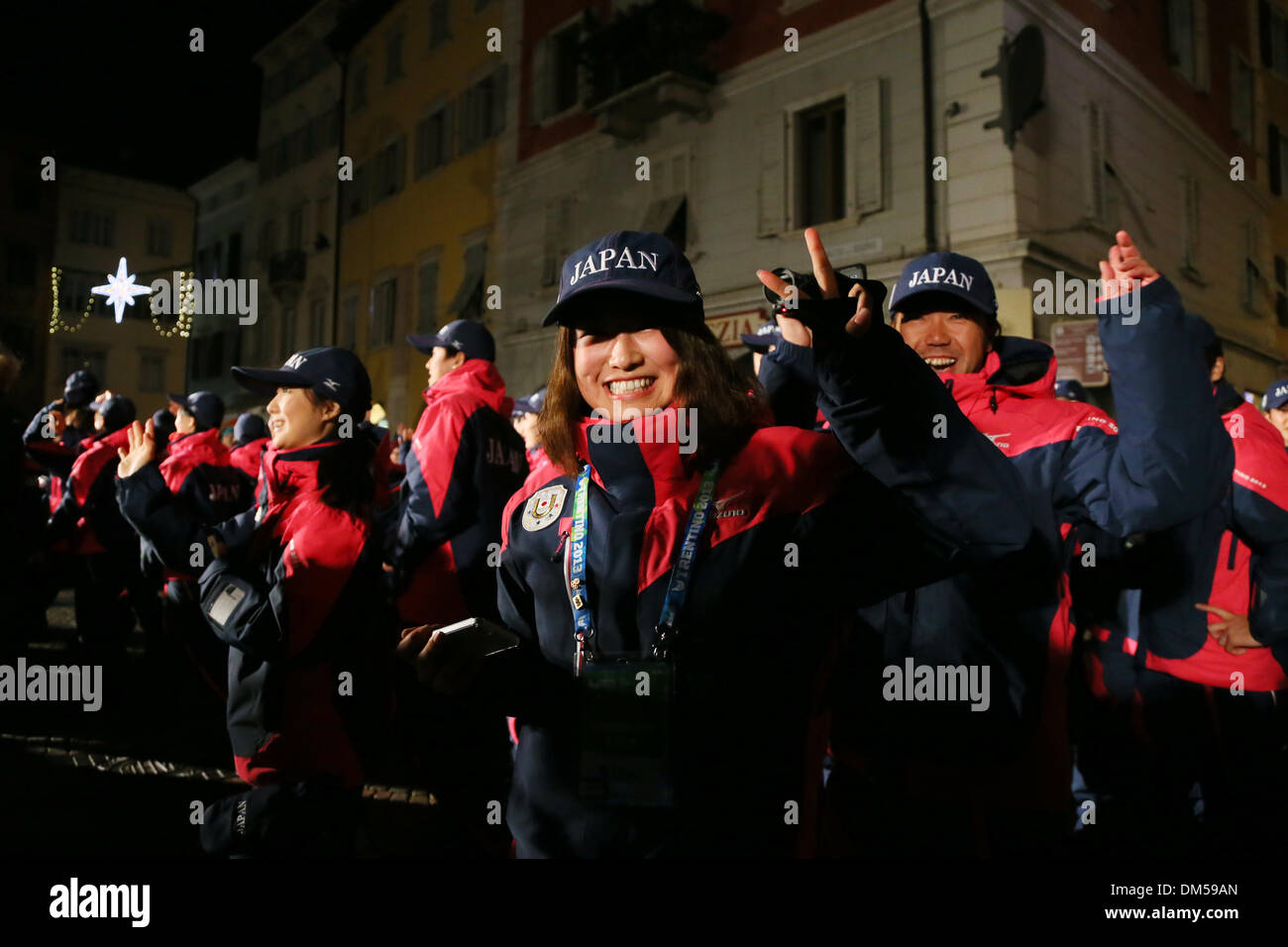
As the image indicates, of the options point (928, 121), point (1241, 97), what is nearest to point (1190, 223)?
point (1241, 97)

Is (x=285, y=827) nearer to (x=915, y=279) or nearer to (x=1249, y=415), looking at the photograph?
(x=915, y=279)

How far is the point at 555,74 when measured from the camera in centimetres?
1817

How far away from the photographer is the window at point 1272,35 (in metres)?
12.9

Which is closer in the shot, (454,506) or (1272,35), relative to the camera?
(454,506)

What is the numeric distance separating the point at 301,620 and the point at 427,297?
786 inches

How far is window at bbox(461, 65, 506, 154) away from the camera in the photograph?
64.1 feet

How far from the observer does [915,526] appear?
1.56 meters

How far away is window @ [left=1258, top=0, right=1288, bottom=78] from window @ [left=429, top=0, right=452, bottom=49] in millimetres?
16572

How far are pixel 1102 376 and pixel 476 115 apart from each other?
51.5ft

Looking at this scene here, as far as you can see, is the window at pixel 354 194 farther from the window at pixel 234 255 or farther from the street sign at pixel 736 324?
the street sign at pixel 736 324

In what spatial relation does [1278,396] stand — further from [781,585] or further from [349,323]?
Answer: [349,323]

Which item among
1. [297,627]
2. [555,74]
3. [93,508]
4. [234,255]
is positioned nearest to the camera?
[297,627]

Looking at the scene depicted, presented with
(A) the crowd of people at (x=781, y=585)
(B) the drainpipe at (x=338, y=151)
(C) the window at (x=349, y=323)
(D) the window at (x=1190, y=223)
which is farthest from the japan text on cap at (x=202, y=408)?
(B) the drainpipe at (x=338, y=151)

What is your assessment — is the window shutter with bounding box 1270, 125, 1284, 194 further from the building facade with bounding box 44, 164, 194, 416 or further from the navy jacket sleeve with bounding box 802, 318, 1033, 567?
the building facade with bounding box 44, 164, 194, 416
